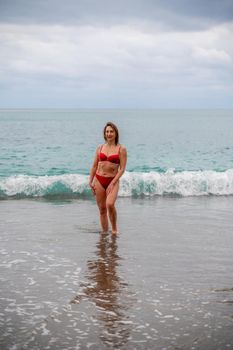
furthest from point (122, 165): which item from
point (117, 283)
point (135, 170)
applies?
point (135, 170)

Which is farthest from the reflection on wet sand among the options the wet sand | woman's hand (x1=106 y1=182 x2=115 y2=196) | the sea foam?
the sea foam

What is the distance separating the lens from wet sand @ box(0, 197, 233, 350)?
471 centimetres

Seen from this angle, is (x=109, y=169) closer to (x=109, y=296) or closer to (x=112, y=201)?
(x=112, y=201)

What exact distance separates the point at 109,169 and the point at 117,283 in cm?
309

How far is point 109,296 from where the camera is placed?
5.74 meters

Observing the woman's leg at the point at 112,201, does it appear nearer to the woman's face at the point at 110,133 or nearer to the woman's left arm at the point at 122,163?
the woman's left arm at the point at 122,163

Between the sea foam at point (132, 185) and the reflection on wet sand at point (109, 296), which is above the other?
the sea foam at point (132, 185)

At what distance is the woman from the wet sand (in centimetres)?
62

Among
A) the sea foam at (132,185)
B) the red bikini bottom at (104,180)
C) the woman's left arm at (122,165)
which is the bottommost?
the sea foam at (132,185)

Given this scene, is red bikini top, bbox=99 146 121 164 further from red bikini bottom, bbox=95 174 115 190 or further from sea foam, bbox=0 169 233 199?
sea foam, bbox=0 169 233 199

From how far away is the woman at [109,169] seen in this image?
29.0ft

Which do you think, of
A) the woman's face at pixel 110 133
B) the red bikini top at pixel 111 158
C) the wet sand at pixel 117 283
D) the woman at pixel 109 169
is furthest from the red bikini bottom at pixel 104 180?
the wet sand at pixel 117 283

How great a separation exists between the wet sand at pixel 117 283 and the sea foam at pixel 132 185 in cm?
389

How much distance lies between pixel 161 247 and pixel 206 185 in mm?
8199
